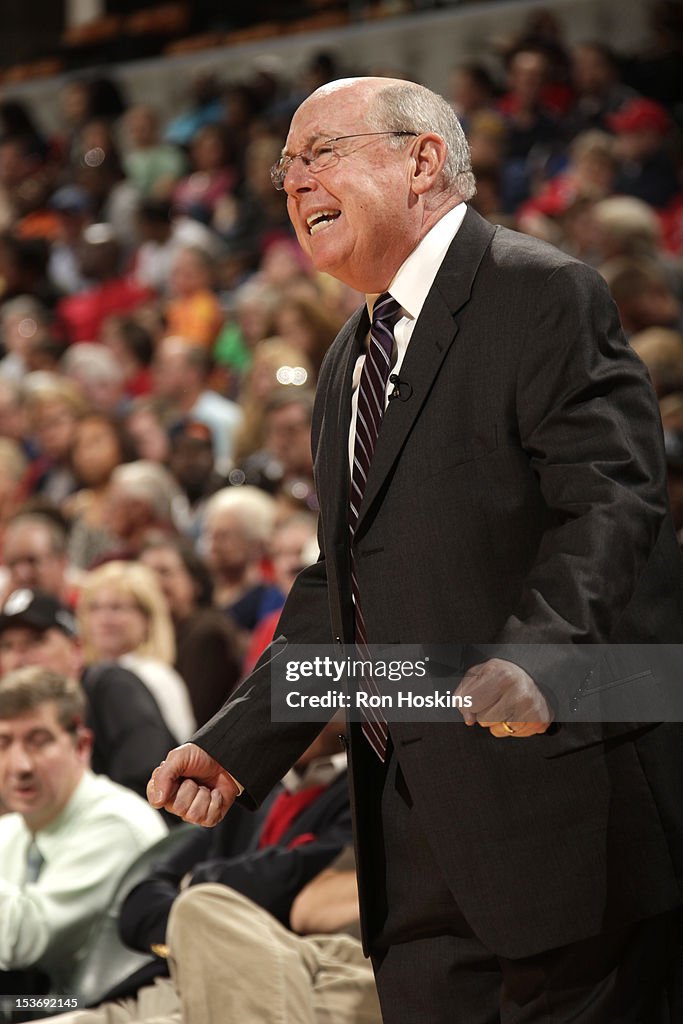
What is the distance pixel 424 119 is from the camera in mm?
1806

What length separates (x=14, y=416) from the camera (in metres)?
7.32

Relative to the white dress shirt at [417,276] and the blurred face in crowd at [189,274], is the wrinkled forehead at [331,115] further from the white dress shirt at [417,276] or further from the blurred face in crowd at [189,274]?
the blurred face in crowd at [189,274]

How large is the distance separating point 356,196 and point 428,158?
0.34ft

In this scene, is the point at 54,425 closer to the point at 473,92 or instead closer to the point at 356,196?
the point at 473,92

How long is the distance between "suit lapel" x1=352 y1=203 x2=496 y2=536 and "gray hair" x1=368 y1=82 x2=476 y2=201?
0.12 meters

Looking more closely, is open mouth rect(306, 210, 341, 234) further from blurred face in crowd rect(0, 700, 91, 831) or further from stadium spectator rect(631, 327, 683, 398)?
stadium spectator rect(631, 327, 683, 398)

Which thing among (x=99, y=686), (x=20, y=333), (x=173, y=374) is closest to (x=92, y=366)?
(x=173, y=374)

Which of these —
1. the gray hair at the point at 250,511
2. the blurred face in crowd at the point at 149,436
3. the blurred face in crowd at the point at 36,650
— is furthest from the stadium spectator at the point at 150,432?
the blurred face in crowd at the point at 36,650

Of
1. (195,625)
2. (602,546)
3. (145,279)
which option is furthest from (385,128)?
(145,279)

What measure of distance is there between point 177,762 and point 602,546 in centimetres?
59

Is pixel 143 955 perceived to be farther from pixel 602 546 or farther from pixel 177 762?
pixel 602 546

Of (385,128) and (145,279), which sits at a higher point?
(145,279)

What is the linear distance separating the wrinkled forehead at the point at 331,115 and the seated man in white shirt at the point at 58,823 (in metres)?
1.70

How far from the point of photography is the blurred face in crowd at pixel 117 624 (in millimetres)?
4465
